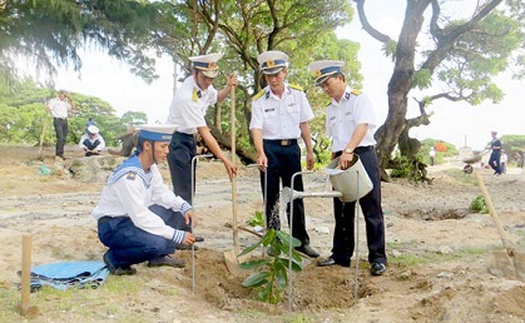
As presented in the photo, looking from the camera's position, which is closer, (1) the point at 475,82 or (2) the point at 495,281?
(2) the point at 495,281

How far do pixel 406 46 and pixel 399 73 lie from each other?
57cm

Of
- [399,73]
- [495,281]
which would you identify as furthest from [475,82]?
[495,281]

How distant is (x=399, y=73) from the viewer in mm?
10461

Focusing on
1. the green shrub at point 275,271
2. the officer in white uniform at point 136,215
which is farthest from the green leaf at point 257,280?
the officer in white uniform at point 136,215

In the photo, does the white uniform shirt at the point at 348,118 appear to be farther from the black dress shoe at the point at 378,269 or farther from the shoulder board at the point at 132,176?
the shoulder board at the point at 132,176

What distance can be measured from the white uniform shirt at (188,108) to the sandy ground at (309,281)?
1.04 meters

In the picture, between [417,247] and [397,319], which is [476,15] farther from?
[397,319]

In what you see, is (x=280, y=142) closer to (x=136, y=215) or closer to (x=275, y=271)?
(x=275, y=271)

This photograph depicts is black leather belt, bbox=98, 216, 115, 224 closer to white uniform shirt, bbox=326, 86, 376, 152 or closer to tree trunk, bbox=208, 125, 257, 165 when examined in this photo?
white uniform shirt, bbox=326, 86, 376, 152

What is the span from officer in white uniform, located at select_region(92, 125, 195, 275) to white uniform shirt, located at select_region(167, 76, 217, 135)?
707mm

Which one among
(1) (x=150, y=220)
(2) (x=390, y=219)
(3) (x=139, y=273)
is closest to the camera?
(1) (x=150, y=220)

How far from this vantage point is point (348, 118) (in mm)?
3732

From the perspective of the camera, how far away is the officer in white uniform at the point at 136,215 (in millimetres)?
3096

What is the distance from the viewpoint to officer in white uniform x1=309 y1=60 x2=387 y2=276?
11.7 feet
